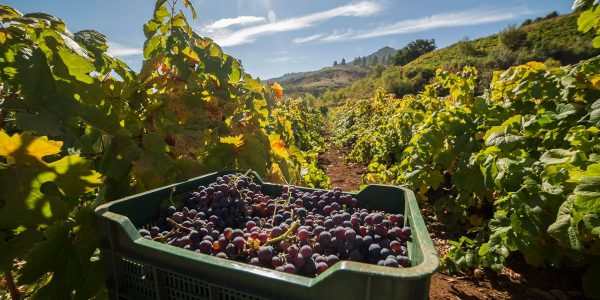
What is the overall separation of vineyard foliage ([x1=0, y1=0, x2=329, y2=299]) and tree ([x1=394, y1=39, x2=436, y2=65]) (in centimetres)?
7439

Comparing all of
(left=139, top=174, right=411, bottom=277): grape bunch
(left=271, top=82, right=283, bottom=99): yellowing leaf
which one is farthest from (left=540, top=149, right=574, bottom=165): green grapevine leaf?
(left=271, top=82, right=283, bottom=99): yellowing leaf

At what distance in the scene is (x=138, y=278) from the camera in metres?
1.07

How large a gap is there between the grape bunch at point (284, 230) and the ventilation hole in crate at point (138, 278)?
0.12 metres

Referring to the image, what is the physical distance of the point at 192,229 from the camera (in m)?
1.24

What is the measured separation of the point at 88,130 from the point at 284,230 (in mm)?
1294

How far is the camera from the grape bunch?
40.8 inches

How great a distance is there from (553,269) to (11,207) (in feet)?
13.2

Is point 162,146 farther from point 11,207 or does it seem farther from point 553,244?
point 553,244

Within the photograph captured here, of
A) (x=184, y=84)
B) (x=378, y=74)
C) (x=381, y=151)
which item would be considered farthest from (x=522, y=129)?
(x=378, y=74)

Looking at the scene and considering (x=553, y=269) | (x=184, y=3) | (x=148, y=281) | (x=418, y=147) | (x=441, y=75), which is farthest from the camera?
(x=441, y=75)

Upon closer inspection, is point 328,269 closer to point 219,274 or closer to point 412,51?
point 219,274

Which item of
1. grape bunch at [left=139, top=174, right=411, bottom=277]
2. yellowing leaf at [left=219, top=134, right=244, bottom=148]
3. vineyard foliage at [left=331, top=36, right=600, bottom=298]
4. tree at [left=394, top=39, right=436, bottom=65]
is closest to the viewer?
grape bunch at [left=139, top=174, right=411, bottom=277]

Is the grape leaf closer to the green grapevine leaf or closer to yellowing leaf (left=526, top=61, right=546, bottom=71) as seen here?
the green grapevine leaf

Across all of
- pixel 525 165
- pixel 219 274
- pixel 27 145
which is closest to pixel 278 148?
pixel 525 165
